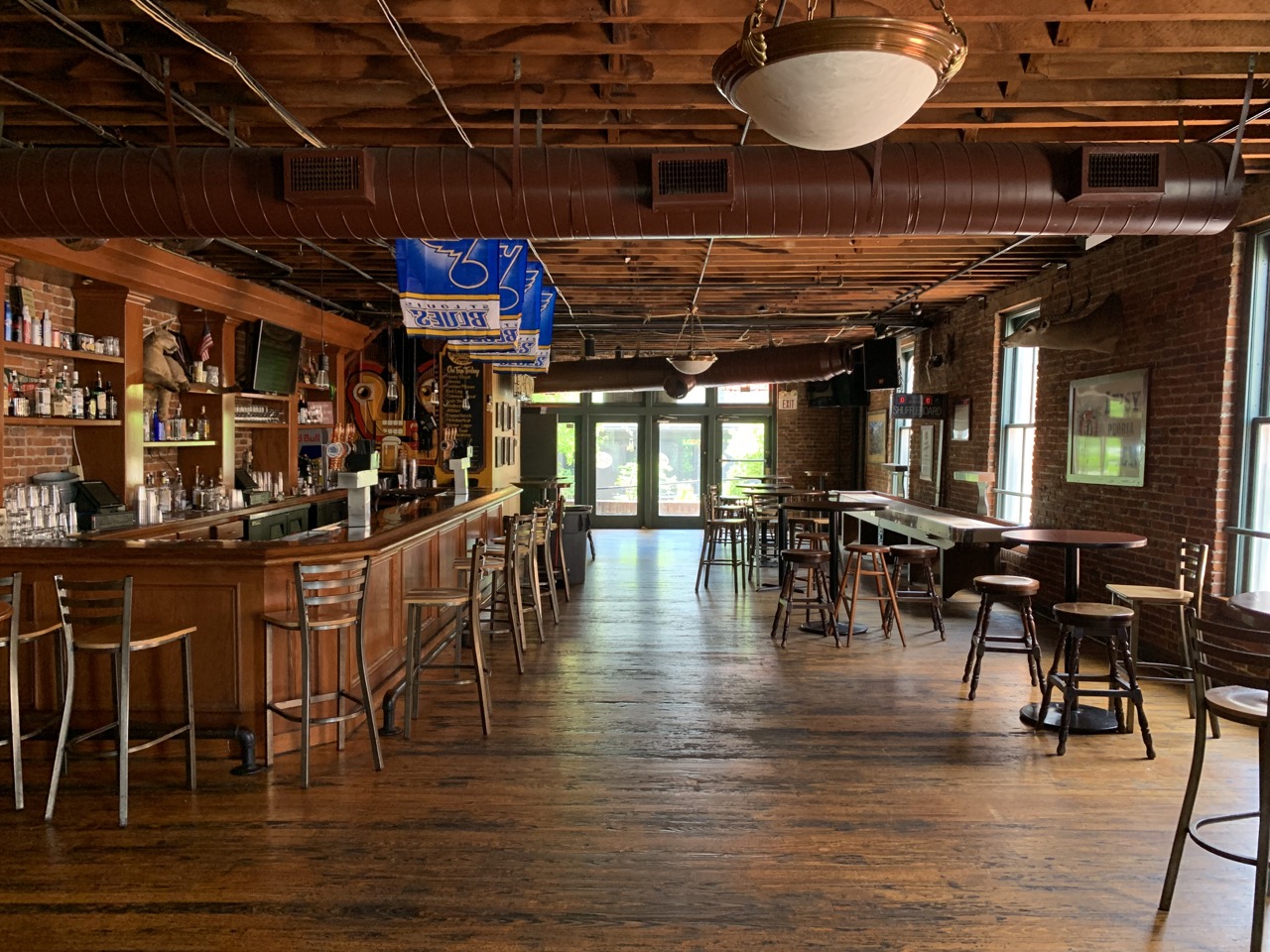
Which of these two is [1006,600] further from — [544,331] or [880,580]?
[544,331]

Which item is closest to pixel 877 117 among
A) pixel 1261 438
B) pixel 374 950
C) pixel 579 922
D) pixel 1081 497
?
pixel 579 922

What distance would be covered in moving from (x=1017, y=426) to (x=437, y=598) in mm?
6210

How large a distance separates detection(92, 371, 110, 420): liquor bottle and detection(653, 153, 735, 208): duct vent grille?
13.6 feet

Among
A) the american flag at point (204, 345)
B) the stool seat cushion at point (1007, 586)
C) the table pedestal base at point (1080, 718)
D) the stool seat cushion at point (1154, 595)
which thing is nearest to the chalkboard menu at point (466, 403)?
the american flag at point (204, 345)

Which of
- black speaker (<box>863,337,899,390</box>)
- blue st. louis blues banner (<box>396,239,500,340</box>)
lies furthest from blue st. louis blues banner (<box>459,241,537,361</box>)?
black speaker (<box>863,337,899,390</box>)

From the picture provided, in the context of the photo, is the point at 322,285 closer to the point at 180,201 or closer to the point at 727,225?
the point at 180,201

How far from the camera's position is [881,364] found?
9.95 m

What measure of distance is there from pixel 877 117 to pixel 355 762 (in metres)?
3.42

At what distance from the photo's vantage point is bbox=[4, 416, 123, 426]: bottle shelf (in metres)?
4.91

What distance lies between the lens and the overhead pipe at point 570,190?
3.86 meters

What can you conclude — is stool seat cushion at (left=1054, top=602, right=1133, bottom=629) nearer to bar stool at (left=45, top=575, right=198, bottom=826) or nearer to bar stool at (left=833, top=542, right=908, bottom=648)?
bar stool at (left=833, top=542, right=908, bottom=648)

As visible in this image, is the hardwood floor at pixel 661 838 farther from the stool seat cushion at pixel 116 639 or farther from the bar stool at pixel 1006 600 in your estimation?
the stool seat cushion at pixel 116 639

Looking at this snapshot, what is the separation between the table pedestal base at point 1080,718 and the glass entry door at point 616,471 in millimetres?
10857

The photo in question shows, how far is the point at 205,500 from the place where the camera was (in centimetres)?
684
